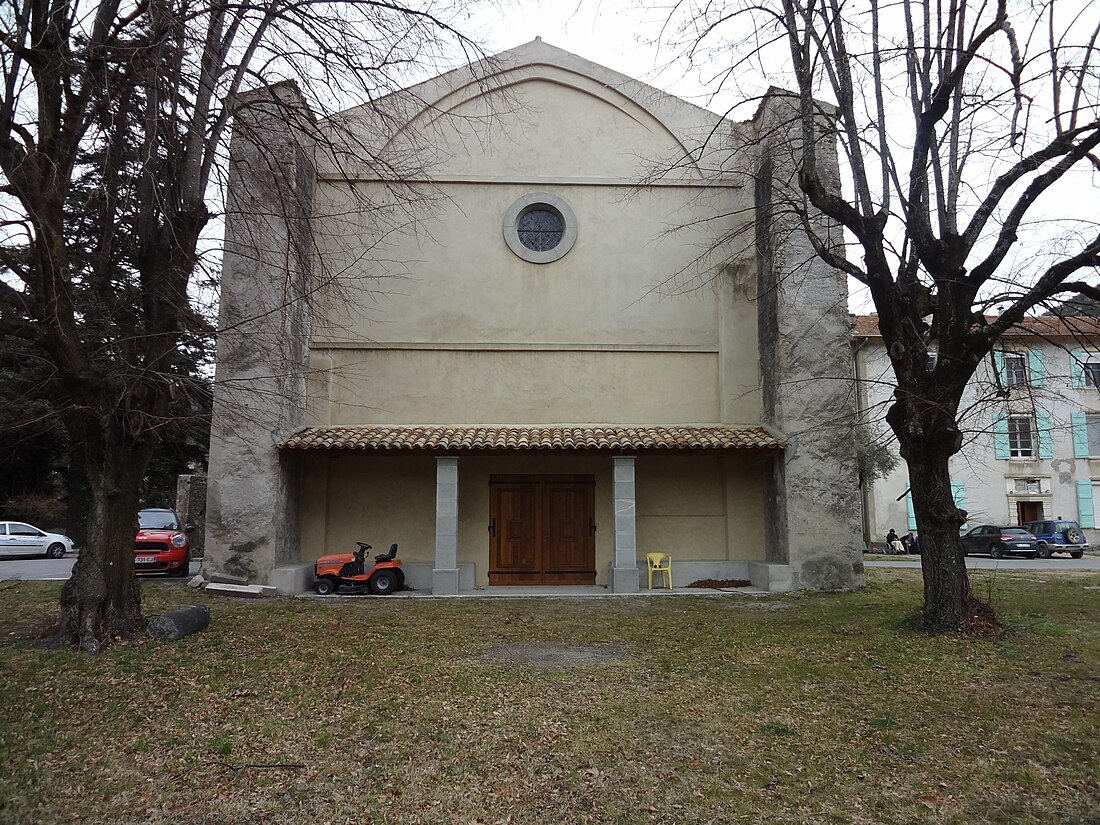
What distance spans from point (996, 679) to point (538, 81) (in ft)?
45.7

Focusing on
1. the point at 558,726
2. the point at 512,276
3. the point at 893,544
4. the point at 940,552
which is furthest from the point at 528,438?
the point at 893,544

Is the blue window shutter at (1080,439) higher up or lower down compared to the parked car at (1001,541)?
higher up

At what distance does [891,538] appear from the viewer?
28281 millimetres

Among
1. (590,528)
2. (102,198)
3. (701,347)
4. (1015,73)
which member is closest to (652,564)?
(590,528)

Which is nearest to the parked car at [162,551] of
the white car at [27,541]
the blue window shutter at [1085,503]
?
the white car at [27,541]

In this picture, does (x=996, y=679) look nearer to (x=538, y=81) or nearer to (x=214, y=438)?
(x=214, y=438)

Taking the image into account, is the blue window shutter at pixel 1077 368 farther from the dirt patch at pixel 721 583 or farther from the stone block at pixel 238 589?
the stone block at pixel 238 589

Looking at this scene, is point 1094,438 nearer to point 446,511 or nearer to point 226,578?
point 446,511

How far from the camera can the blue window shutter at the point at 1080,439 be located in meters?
28.1

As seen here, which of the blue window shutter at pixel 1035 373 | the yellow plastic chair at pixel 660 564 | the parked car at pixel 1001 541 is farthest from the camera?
the parked car at pixel 1001 541

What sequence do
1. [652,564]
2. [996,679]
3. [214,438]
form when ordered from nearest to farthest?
[996,679], [214,438], [652,564]

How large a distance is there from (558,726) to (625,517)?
841 centimetres

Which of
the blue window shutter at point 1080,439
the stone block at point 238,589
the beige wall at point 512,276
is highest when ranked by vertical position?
the beige wall at point 512,276

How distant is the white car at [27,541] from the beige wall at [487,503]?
682 inches
